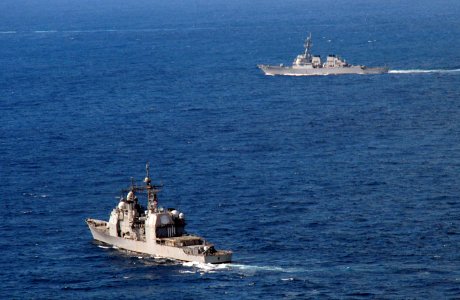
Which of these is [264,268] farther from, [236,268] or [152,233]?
[152,233]

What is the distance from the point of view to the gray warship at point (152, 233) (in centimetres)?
16001

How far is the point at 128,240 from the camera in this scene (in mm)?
170125

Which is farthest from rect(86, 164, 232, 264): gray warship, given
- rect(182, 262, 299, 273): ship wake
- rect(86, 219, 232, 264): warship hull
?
rect(182, 262, 299, 273): ship wake

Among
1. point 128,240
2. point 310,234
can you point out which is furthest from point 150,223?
point 310,234

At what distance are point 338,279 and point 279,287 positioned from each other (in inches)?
268

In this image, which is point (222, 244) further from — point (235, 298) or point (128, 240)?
point (235, 298)

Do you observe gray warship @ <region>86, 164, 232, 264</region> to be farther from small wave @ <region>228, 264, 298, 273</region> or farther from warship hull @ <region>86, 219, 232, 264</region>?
small wave @ <region>228, 264, 298, 273</region>

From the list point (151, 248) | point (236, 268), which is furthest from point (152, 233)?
point (236, 268)

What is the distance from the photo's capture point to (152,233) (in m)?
166

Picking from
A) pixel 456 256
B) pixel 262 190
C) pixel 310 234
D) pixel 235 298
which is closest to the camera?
pixel 235 298

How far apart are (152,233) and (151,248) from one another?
6.12 ft

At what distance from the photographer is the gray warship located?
160 m

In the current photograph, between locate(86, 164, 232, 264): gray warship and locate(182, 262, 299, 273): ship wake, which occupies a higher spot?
locate(86, 164, 232, 264): gray warship

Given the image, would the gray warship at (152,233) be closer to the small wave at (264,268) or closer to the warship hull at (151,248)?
the warship hull at (151,248)
